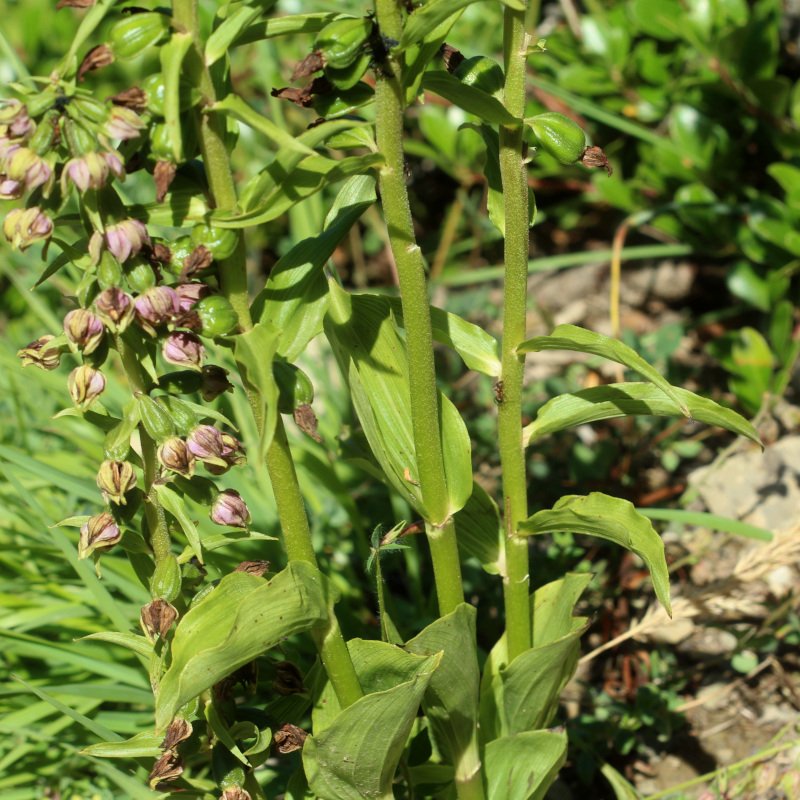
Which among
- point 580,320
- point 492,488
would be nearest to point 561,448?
point 492,488

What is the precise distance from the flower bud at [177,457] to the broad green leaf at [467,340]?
1.43 ft

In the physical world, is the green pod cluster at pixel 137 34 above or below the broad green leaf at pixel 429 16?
above

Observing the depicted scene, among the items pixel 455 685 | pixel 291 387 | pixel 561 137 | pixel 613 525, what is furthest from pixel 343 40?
pixel 455 685

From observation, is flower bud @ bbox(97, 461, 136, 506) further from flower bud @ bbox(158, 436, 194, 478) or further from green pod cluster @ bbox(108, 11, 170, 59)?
green pod cluster @ bbox(108, 11, 170, 59)

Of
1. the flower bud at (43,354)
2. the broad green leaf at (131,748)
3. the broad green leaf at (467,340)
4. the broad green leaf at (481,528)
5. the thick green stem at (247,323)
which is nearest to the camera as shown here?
A: the thick green stem at (247,323)

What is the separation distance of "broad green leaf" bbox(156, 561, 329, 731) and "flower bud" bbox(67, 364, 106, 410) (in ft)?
1.03

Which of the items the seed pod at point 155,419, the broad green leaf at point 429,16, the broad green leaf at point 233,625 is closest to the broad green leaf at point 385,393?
the broad green leaf at point 233,625

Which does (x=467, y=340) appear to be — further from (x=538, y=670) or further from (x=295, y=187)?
(x=538, y=670)

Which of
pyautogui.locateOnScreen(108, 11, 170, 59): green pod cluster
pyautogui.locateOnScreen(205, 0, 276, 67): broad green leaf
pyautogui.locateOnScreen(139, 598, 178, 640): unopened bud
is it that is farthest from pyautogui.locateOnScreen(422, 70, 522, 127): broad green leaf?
pyautogui.locateOnScreen(139, 598, 178, 640): unopened bud

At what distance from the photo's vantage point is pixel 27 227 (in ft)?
4.09

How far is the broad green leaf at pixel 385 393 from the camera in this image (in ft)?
5.31

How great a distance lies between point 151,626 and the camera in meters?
1.47

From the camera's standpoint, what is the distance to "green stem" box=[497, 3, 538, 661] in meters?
1.47

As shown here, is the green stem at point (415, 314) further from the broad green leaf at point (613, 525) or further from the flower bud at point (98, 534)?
the flower bud at point (98, 534)
